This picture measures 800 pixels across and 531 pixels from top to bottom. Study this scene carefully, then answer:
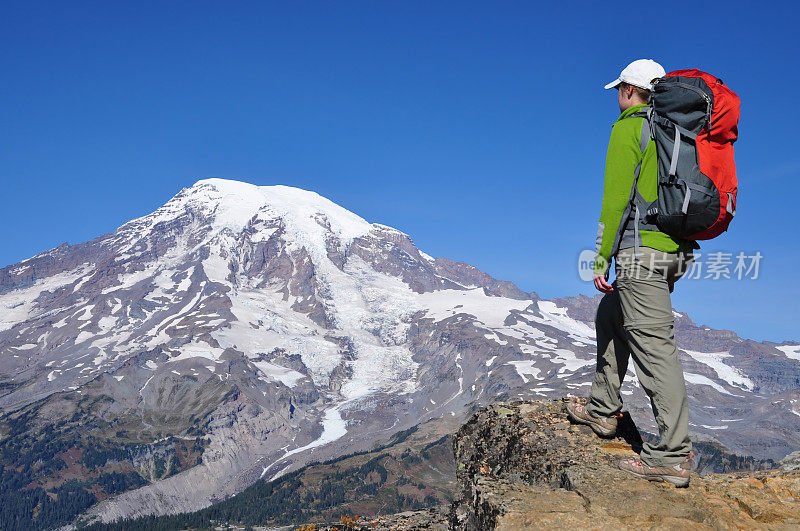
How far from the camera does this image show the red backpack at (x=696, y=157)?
7.45m

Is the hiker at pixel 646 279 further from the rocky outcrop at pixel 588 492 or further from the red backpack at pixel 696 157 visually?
the rocky outcrop at pixel 588 492

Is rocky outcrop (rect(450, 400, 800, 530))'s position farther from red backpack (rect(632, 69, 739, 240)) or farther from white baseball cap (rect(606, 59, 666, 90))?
white baseball cap (rect(606, 59, 666, 90))

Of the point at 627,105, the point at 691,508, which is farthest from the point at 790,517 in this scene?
the point at 627,105

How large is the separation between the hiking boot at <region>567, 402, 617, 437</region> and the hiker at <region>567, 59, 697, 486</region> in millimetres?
1181

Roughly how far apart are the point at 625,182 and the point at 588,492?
3815 mm

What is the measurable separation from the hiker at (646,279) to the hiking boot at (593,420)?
3.87ft

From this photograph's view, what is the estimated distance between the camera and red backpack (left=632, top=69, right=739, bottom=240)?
24.5 ft

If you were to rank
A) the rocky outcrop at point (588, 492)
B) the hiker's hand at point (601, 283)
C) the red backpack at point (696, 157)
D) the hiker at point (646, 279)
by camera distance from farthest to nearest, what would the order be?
the hiker's hand at point (601, 283) → the hiker at point (646, 279) → the red backpack at point (696, 157) → the rocky outcrop at point (588, 492)

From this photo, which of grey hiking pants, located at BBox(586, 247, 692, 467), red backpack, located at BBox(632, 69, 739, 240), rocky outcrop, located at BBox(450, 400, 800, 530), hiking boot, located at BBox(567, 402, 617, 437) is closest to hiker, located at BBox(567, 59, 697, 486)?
grey hiking pants, located at BBox(586, 247, 692, 467)

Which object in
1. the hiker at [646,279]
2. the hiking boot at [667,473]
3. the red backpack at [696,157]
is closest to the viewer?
the red backpack at [696,157]

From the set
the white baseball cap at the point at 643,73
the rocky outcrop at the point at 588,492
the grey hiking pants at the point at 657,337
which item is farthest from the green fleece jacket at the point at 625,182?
the rocky outcrop at the point at 588,492

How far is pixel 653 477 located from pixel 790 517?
148 cm

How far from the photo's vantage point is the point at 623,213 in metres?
8.11

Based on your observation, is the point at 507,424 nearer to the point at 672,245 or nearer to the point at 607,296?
the point at 607,296
